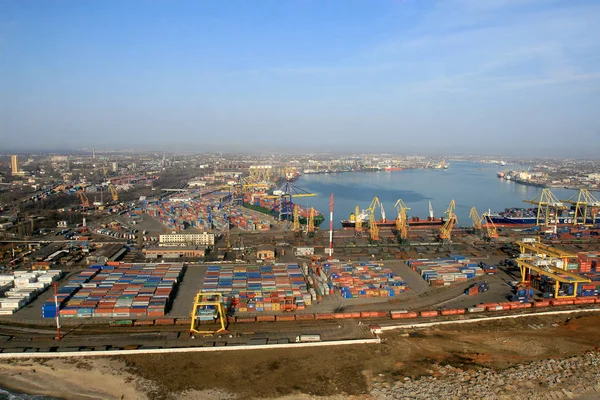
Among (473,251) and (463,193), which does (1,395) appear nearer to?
(473,251)

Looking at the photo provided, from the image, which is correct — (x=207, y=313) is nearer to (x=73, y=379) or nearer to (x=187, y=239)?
(x=73, y=379)

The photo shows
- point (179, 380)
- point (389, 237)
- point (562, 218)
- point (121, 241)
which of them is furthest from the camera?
point (562, 218)

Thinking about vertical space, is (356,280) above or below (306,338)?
above

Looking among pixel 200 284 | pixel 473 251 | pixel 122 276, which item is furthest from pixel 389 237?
pixel 122 276

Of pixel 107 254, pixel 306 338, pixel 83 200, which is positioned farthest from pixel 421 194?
pixel 306 338

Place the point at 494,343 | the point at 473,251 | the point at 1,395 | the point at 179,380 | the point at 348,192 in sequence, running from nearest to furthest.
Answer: the point at 1,395 < the point at 179,380 < the point at 494,343 < the point at 473,251 < the point at 348,192

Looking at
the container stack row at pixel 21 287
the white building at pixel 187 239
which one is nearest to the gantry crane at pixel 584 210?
the white building at pixel 187 239

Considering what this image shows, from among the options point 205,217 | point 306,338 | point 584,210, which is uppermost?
point 584,210
